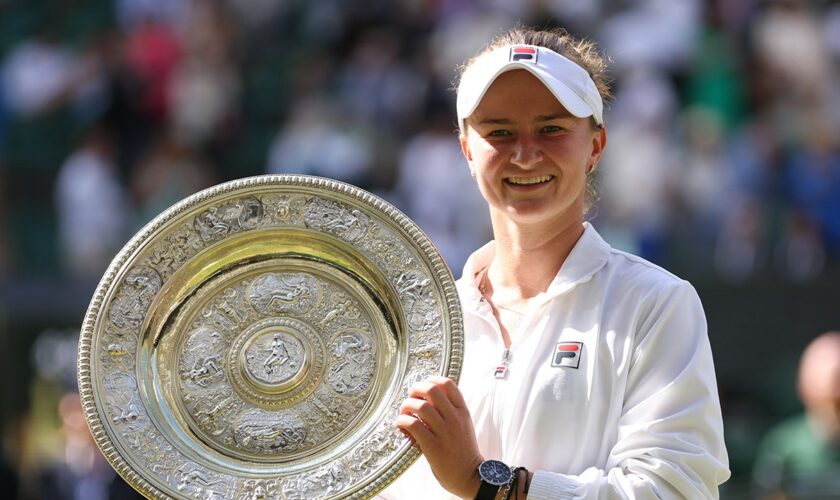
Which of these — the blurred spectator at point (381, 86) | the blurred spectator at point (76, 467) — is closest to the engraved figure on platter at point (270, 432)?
the blurred spectator at point (76, 467)

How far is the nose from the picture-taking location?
293 centimetres

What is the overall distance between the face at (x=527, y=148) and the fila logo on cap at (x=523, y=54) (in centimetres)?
3

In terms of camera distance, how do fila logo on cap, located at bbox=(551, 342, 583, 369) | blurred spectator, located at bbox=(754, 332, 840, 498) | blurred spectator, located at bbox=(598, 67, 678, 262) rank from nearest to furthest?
fila logo on cap, located at bbox=(551, 342, 583, 369) < blurred spectator, located at bbox=(754, 332, 840, 498) < blurred spectator, located at bbox=(598, 67, 678, 262)

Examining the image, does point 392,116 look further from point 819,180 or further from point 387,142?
point 819,180

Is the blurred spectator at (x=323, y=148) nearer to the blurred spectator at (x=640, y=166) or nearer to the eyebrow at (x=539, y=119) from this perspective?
the blurred spectator at (x=640, y=166)

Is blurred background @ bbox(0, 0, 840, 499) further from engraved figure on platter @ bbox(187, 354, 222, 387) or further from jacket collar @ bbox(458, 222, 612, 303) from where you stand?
jacket collar @ bbox(458, 222, 612, 303)

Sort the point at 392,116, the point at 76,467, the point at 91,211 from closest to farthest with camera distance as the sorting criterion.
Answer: the point at 76,467, the point at 91,211, the point at 392,116

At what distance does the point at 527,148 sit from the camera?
2.94 metres

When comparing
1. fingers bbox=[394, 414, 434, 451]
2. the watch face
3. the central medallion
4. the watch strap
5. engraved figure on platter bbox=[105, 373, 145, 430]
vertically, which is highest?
the central medallion

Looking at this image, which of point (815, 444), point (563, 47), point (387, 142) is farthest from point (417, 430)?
point (387, 142)

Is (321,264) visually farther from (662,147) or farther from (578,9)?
(578,9)

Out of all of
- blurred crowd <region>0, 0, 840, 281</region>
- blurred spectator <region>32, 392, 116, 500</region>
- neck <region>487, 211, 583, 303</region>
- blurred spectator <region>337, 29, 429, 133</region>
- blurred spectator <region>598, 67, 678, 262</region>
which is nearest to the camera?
neck <region>487, 211, 583, 303</region>

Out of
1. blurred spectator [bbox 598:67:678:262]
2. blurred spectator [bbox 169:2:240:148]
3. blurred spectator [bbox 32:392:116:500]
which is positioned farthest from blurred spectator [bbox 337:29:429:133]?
blurred spectator [bbox 32:392:116:500]

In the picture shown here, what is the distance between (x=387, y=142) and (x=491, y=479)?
783 cm
